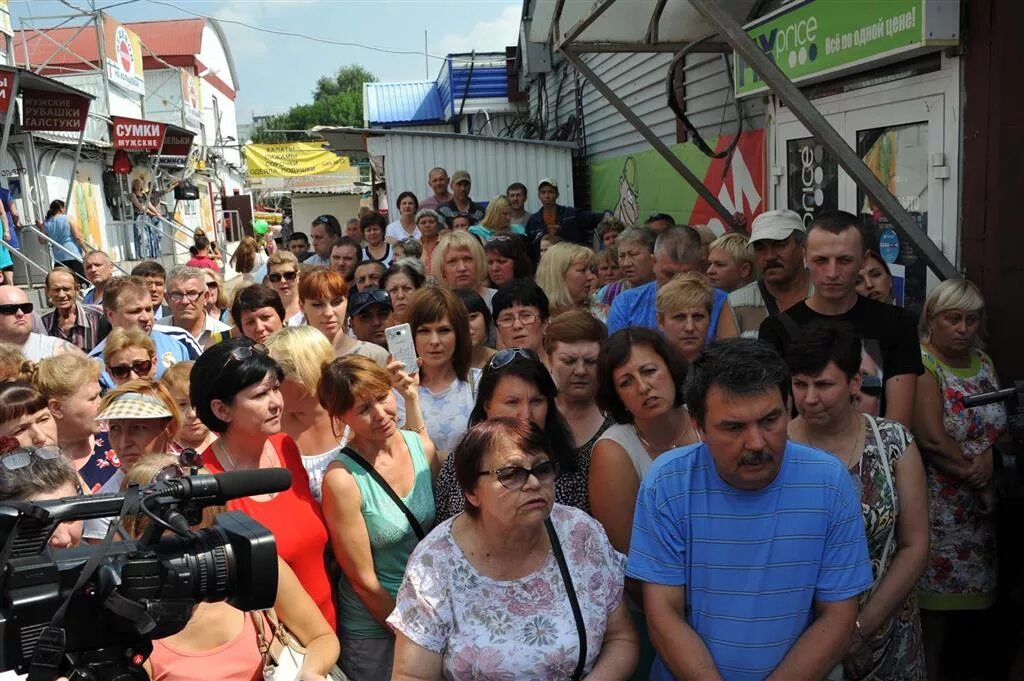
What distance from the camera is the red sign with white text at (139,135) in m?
21.2

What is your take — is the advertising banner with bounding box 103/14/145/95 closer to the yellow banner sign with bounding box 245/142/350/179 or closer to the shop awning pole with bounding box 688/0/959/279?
the yellow banner sign with bounding box 245/142/350/179

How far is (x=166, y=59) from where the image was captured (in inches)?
1751

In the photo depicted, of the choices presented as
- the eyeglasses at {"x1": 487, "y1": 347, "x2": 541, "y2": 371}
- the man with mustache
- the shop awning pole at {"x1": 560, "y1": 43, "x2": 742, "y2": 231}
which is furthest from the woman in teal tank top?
the shop awning pole at {"x1": 560, "y1": 43, "x2": 742, "y2": 231}

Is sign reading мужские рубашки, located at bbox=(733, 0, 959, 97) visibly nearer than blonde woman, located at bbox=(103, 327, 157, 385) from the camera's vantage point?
No

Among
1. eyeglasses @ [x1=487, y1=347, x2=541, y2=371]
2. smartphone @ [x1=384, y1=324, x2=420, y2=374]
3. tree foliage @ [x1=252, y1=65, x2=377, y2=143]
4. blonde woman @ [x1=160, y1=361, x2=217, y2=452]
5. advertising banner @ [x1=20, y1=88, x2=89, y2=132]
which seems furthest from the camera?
tree foliage @ [x1=252, y1=65, x2=377, y2=143]

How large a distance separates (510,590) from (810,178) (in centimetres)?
499

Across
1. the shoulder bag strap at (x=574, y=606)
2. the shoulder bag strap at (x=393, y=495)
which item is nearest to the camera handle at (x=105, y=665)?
the shoulder bag strap at (x=574, y=606)

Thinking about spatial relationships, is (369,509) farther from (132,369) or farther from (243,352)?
(132,369)

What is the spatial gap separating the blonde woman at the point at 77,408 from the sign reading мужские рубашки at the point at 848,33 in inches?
172

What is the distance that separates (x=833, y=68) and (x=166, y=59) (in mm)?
45115

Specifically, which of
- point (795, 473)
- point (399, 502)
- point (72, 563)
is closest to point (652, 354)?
point (795, 473)

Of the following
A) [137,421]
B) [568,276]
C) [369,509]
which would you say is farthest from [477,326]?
[137,421]

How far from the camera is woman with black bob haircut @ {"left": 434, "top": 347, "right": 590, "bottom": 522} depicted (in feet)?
10.6

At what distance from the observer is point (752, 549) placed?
2.49m
